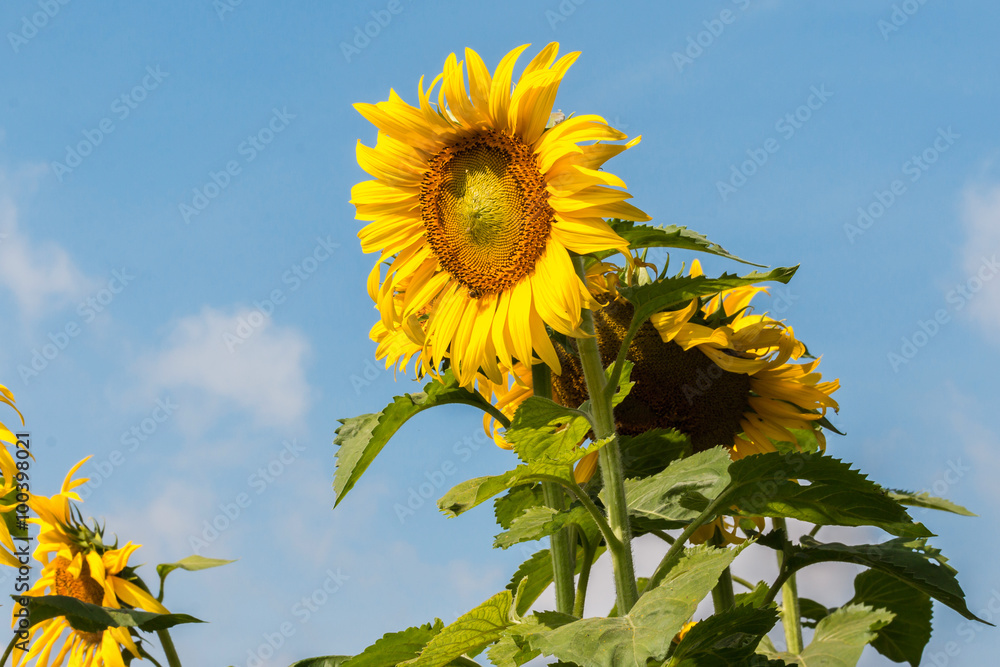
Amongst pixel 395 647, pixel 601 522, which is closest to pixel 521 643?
pixel 601 522

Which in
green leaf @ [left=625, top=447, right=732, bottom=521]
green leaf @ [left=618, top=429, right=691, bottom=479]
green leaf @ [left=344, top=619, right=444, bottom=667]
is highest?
green leaf @ [left=618, top=429, right=691, bottom=479]

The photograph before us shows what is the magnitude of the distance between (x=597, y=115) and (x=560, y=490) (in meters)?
0.99

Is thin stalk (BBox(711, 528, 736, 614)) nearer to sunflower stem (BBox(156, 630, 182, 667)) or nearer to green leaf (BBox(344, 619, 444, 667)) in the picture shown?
green leaf (BBox(344, 619, 444, 667))

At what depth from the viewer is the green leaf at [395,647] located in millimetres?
2201

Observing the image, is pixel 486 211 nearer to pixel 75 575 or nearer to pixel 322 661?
pixel 322 661

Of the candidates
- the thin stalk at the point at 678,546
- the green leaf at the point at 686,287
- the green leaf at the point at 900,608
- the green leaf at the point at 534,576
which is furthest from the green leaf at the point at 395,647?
the green leaf at the point at 900,608

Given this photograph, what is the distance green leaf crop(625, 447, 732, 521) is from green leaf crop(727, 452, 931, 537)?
4.0 inches

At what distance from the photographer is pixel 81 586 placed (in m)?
3.26

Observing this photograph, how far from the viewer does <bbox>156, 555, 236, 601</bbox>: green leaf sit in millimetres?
2984

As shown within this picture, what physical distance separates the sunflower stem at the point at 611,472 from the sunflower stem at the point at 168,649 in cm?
176

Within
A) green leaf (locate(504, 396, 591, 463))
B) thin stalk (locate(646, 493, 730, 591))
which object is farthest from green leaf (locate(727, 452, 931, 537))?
green leaf (locate(504, 396, 591, 463))

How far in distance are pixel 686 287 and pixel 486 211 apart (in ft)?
1.61

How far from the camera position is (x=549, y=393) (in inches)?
94.7

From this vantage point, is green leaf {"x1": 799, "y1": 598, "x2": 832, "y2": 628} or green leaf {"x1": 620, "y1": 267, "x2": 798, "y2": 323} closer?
green leaf {"x1": 620, "y1": 267, "x2": 798, "y2": 323}
